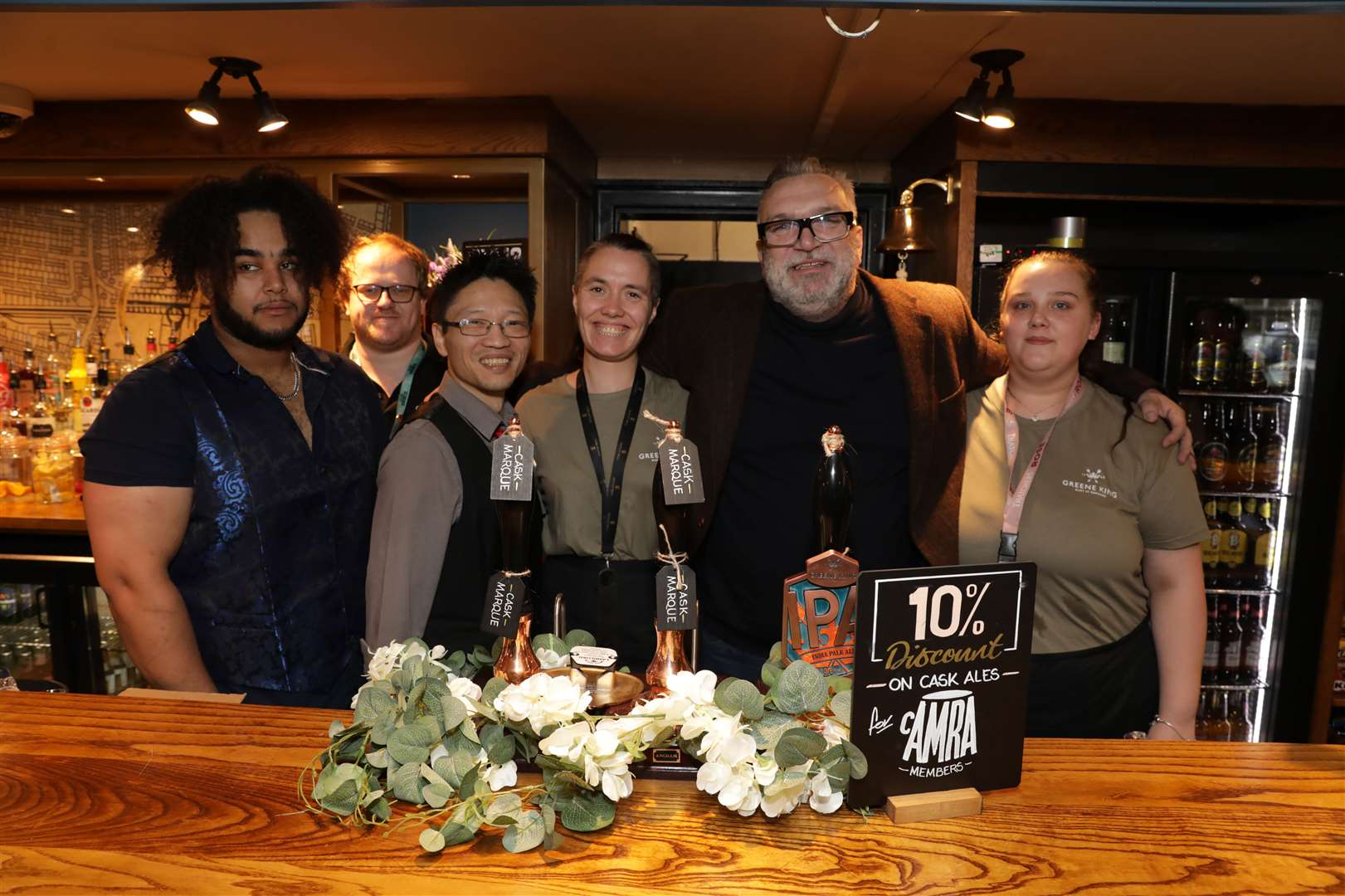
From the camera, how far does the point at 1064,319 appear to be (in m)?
Answer: 1.98

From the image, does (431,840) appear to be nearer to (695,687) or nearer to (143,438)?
(695,687)

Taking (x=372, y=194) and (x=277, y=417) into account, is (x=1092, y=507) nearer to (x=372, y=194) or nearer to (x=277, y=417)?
(x=277, y=417)

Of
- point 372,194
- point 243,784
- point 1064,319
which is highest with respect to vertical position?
point 372,194

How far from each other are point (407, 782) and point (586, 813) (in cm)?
21

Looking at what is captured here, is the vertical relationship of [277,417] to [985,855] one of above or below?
above

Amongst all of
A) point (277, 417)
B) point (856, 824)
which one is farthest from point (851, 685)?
point (277, 417)

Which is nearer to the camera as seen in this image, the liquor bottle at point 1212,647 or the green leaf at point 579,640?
the green leaf at point 579,640

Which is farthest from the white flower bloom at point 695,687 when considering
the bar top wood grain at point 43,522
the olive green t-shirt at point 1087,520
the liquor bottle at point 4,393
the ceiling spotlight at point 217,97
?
the liquor bottle at point 4,393

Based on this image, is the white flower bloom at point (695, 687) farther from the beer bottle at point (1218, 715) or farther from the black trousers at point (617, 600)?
the beer bottle at point (1218, 715)

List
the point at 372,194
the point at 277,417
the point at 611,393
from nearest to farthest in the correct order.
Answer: the point at 277,417, the point at 611,393, the point at 372,194

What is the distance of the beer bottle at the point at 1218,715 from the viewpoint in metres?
3.91

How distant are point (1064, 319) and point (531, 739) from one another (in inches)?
59.5

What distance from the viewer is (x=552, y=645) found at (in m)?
1.26

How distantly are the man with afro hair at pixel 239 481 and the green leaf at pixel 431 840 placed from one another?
3.23ft
